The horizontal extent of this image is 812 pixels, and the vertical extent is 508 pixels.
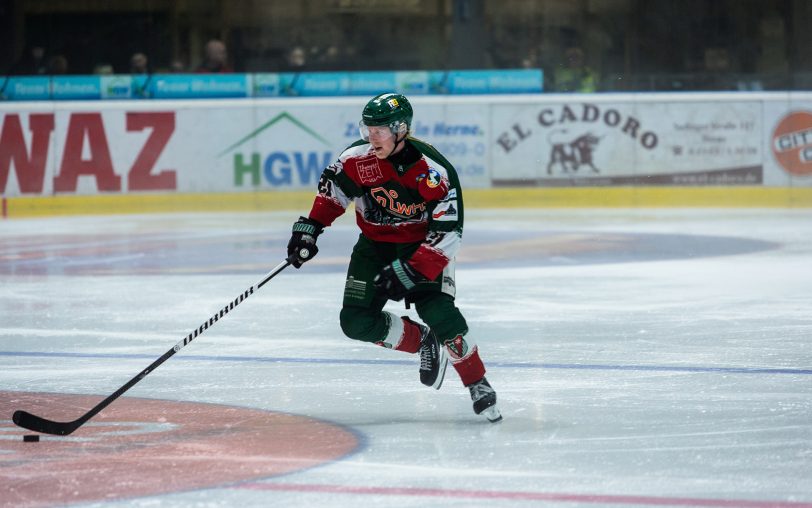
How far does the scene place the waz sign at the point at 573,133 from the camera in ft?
45.7

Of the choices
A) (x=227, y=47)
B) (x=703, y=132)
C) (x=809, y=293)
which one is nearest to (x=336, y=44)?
(x=227, y=47)

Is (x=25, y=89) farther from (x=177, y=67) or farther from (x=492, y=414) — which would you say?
(x=492, y=414)

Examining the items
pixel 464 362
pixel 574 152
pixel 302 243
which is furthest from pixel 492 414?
pixel 574 152

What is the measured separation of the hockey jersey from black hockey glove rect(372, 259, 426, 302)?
0.02 metres

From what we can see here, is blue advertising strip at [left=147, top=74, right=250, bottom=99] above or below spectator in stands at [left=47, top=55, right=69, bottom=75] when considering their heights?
below

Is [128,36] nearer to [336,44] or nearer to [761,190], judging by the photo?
[336,44]

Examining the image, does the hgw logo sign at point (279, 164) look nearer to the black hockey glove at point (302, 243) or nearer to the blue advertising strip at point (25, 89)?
the blue advertising strip at point (25, 89)

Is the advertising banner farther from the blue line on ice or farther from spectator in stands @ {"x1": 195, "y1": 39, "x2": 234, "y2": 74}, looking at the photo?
→ the blue line on ice

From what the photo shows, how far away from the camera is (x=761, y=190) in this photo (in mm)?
13797

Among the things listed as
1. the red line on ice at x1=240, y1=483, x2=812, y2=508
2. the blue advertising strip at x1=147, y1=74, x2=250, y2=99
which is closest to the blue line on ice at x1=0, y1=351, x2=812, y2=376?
the red line on ice at x1=240, y1=483, x2=812, y2=508

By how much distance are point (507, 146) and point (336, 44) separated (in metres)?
2.29

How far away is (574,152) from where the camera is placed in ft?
45.7

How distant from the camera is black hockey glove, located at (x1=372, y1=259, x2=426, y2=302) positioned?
403 centimetres

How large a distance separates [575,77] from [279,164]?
10.7 feet
